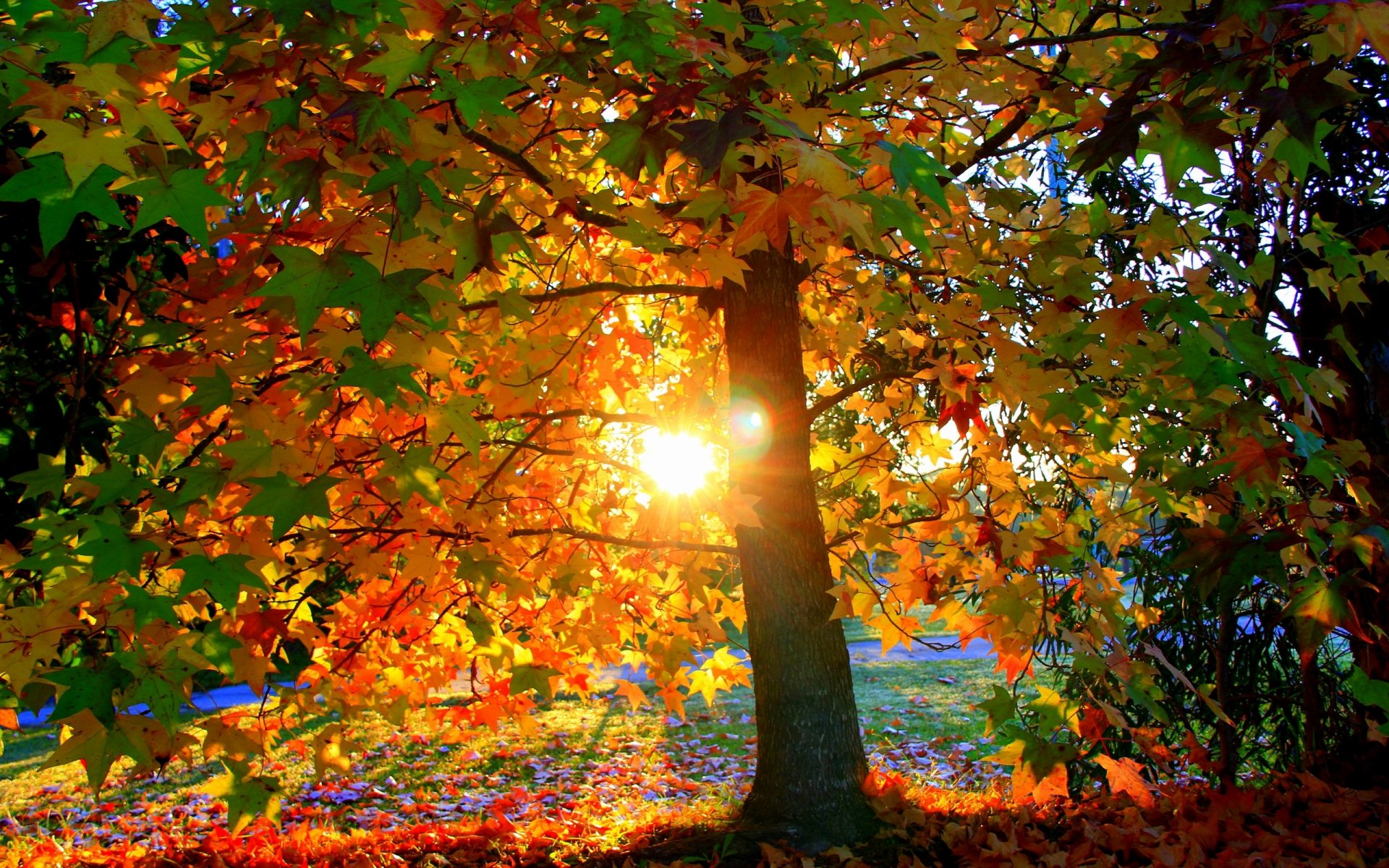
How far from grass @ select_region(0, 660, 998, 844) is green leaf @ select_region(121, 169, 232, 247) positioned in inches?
86.8

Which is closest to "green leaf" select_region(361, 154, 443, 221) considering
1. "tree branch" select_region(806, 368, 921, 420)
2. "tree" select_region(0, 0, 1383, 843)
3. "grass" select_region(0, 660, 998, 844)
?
"tree" select_region(0, 0, 1383, 843)

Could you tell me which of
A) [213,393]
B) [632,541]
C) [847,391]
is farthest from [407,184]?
[847,391]

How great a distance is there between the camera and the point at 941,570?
3.28 metres

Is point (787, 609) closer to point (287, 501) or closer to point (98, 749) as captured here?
point (287, 501)

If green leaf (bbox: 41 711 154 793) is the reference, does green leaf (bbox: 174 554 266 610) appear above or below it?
above

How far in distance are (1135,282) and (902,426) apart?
4.42 ft

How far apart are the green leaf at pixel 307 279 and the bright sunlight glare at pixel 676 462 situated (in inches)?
50.4

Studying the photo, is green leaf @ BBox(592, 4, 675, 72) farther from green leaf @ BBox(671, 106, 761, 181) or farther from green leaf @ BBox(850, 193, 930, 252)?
green leaf @ BBox(850, 193, 930, 252)

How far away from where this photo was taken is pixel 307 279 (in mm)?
1705

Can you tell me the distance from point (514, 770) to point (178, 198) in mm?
5385

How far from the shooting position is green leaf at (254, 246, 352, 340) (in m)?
1.65

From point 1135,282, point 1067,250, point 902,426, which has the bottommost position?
point 902,426

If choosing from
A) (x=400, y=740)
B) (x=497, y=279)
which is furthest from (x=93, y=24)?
(x=400, y=740)

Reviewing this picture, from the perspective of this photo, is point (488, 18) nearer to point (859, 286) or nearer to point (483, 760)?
point (859, 286)
